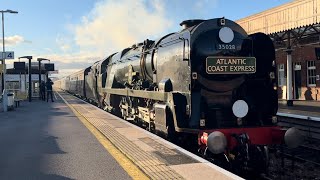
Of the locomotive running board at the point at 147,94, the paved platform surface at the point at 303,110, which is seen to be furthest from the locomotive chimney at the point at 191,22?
the paved platform surface at the point at 303,110

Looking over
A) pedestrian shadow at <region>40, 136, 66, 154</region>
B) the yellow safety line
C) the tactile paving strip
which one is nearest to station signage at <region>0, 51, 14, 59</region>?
pedestrian shadow at <region>40, 136, 66, 154</region>

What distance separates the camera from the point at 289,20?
2055cm

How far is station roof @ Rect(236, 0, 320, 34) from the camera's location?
730 inches

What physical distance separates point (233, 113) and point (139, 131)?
3.79 meters

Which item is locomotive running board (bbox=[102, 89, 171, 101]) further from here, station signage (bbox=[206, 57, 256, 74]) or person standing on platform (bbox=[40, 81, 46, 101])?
person standing on platform (bbox=[40, 81, 46, 101])

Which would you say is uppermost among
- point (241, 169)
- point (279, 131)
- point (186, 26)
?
point (186, 26)

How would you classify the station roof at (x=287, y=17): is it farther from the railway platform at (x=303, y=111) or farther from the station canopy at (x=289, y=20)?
the railway platform at (x=303, y=111)

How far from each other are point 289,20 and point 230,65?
14108mm

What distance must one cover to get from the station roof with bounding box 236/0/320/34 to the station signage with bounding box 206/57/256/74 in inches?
462

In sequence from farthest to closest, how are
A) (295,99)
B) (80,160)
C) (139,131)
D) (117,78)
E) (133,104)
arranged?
(295,99) → (117,78) → (133,104) → (139,131) → (80,160)

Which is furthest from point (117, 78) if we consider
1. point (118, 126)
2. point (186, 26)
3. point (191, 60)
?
point (191, 60)

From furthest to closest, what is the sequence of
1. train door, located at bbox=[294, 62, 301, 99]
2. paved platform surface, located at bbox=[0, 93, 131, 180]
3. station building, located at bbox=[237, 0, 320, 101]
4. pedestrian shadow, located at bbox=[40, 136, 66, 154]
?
1. train door, located at bbox=[294, 62, 301, 99]
2. station building, located at bbox=[237, 0, 320, 101]
3. pedestrian shadow, located at bbox=[40, 136, 66, 154]
4. paved platform surface, located at bbox=[0, 93, 131, 180]

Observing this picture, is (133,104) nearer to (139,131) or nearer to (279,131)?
(139,131)

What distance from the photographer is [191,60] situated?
26.4 ft
